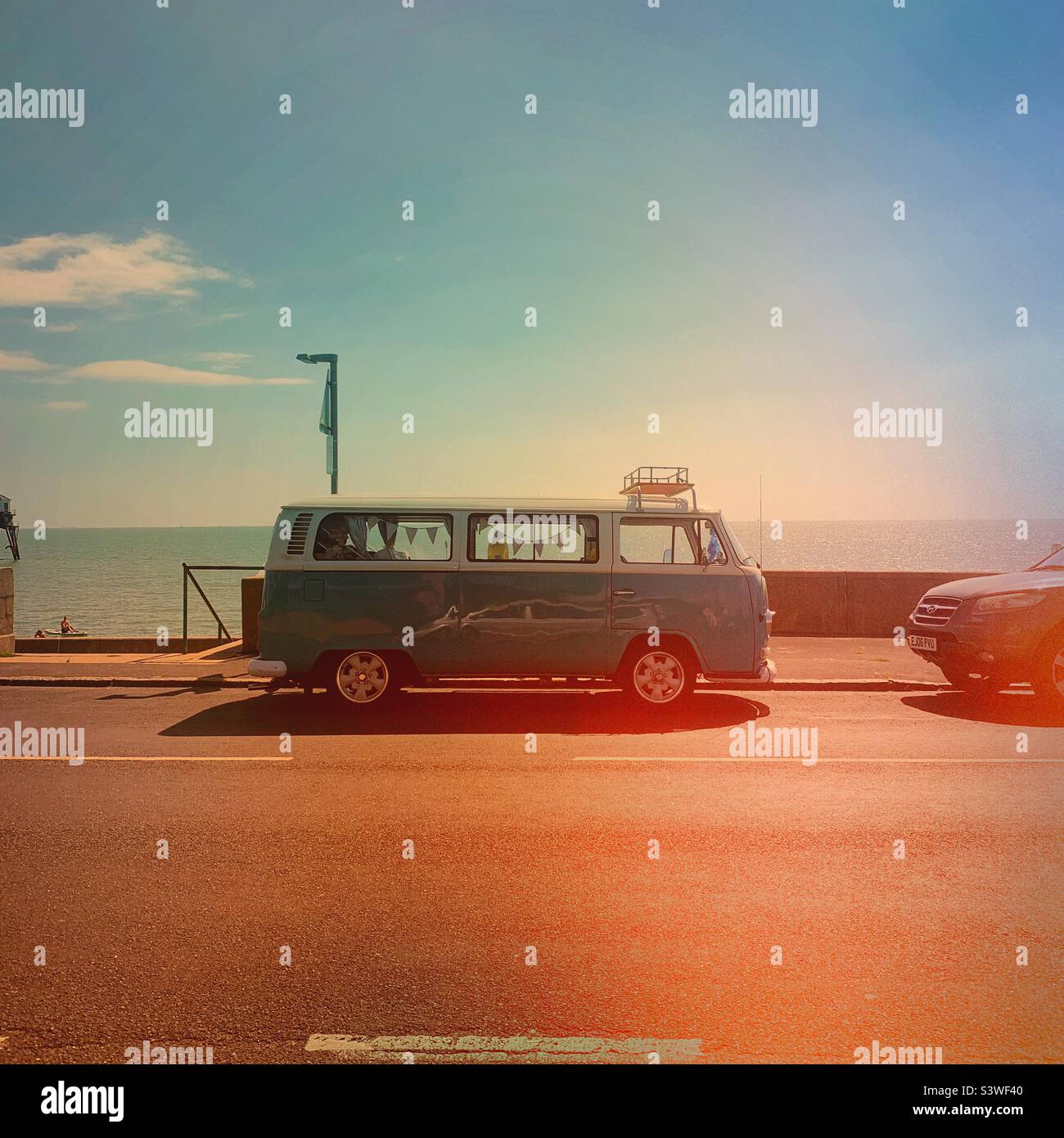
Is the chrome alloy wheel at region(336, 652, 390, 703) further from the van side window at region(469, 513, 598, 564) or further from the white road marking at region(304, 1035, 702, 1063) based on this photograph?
the white road marking at region(304, 1035, 702, 1063)

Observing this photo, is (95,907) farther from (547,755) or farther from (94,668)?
(94,668)

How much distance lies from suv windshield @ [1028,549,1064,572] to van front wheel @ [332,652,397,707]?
26.1 feet

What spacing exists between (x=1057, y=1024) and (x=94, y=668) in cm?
1334

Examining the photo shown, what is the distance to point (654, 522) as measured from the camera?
420 inches

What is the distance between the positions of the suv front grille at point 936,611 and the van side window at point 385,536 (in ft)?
19.7

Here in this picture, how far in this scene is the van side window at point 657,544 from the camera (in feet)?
34.8

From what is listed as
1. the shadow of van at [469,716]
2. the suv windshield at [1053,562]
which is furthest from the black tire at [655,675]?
the suv windshield at [1053,562]

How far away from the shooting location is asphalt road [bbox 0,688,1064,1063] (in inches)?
137

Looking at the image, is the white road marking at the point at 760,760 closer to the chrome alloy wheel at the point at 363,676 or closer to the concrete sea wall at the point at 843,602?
the chrome alloy wheel at the point at 363,676

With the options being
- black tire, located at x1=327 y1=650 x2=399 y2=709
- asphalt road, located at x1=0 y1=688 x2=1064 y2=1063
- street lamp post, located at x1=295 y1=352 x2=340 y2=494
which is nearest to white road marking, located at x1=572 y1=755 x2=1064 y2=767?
asphalt road, located at x1=0 y1=688 x2=1064 y2=1063

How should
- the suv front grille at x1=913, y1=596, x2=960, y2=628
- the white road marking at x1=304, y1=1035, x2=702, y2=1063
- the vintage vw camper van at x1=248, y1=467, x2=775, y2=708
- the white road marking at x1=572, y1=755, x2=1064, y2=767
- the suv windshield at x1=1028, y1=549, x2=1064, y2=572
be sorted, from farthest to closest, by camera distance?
the suv windshield at x1=1028, y1=549, x2=1064, y2=572 < the suv front grille at x1=913, y1=596, x2=960, y2=628 < the vintage vw camper van at x1=248, y1=467, x2=775, y2=708 < the white road marking at x1=572, y1=755, x2=1064, y2=767 < the white road marking at x1=304, y1=1035, x2=702, y2=1063

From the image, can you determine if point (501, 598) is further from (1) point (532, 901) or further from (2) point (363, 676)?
(1) point (532, 901)

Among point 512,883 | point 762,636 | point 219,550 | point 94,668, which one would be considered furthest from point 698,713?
point 219,550
